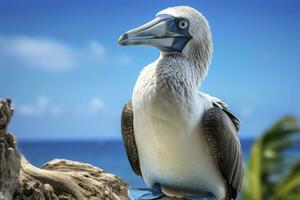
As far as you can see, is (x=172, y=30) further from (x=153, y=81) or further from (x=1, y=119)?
(x=1, y=119)

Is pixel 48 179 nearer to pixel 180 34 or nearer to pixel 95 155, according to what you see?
pixel 180 34

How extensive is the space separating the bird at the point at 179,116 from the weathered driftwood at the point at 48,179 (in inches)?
17.1

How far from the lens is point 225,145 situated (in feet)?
6.50

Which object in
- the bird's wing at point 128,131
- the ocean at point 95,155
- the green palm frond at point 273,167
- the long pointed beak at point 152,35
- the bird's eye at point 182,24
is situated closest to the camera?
the long pointed beak at point 152,35

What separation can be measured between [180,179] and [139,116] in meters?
0.26

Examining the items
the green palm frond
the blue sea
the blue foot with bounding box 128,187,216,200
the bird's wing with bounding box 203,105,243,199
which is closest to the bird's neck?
the bird's wing with bounding box 203,105,243,199

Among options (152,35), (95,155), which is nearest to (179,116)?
(152,35)

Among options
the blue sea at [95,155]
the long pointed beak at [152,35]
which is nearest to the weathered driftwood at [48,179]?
the long pointed beak at [152,35]

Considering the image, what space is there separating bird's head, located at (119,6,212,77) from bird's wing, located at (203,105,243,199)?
Result: 0.17m

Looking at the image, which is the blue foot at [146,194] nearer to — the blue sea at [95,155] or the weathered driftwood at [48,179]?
the weathered driftwood at [48,179]

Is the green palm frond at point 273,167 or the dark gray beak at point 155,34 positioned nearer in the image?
the dark gray beak at point 155,34

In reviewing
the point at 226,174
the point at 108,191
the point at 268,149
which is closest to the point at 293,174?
the point at 268,149

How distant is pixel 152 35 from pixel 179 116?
28cm

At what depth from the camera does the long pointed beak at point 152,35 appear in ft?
6.02
